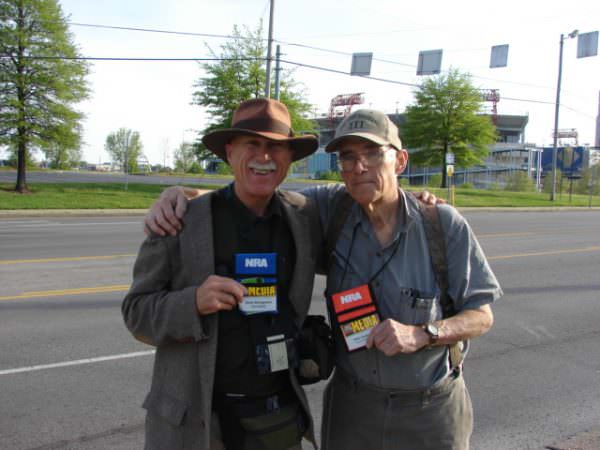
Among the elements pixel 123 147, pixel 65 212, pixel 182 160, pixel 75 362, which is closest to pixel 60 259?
pixel 75 362

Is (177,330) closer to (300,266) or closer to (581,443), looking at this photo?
(300,266)

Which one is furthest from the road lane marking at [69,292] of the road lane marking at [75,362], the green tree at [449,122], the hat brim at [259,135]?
the green tree at [449,122]

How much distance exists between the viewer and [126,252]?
34.7 ft

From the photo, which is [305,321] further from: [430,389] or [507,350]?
[507,350]

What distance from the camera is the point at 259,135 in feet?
6.64

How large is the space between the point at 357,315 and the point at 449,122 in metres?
40.8

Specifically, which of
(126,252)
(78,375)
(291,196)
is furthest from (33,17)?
(291,196)

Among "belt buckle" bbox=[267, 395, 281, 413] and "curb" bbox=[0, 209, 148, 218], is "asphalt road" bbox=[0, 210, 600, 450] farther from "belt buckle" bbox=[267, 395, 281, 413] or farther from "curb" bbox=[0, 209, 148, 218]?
"curb" bbox=[0, 209, 148, 218]

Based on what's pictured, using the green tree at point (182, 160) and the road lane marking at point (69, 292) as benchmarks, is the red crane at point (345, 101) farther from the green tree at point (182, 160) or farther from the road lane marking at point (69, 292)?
the road lane marking at point (69, 292)

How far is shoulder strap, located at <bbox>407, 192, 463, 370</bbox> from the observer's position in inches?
82.8

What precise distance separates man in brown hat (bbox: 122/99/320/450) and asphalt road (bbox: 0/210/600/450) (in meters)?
1.81

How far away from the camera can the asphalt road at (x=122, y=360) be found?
3686 mm

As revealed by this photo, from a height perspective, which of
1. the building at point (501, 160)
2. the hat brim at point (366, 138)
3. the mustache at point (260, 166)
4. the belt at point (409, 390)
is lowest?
the belt at point (409, 390)

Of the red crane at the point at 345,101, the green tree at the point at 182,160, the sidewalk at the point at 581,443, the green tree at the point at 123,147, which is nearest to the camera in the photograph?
the sidewalk at the point at 581,443
